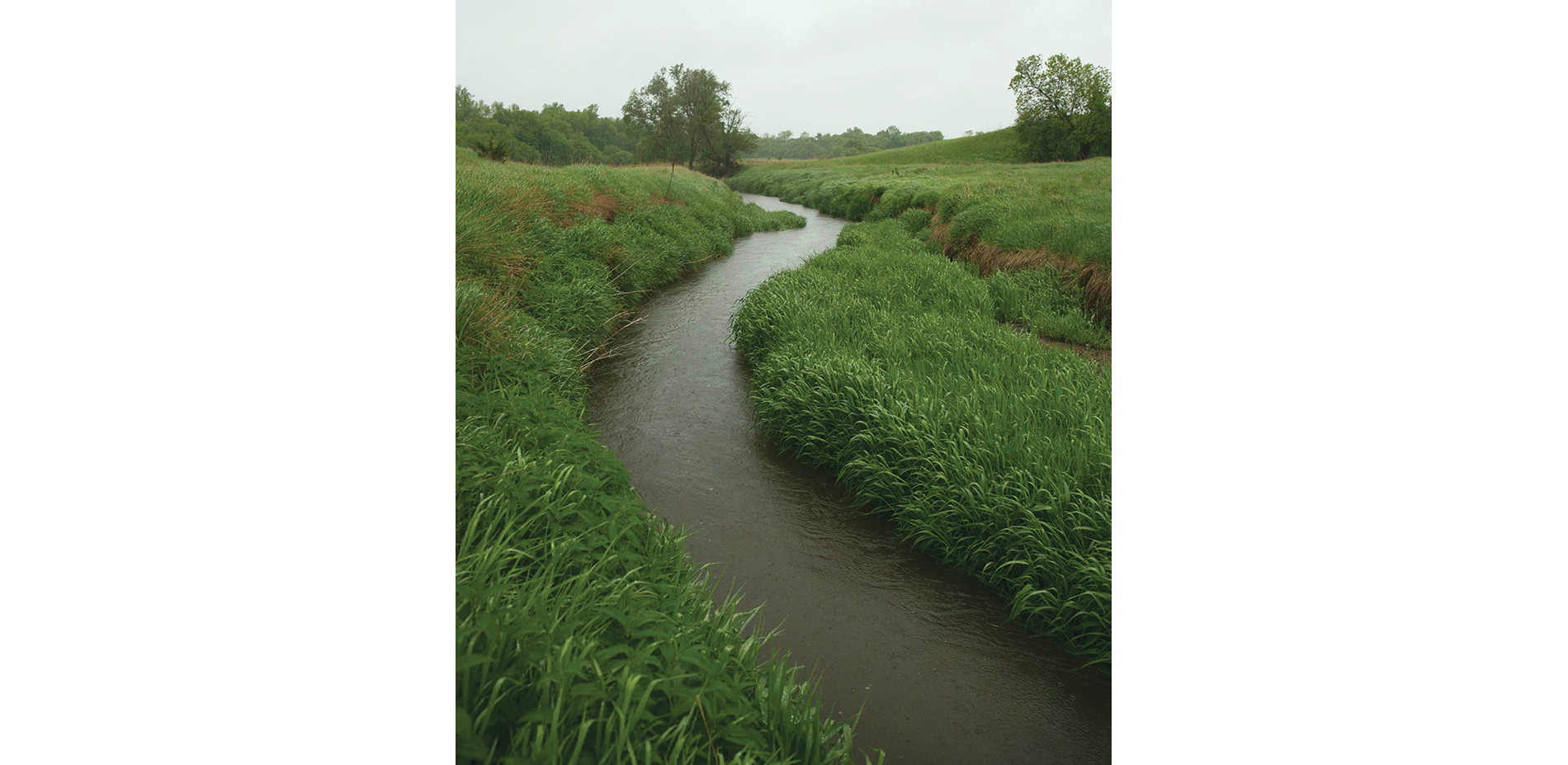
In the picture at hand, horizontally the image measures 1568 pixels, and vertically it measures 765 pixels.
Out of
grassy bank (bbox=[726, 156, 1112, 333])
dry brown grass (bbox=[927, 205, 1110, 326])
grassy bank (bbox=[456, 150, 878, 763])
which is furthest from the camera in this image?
grassy bank (bbox=[726, 156, 1112, 333])

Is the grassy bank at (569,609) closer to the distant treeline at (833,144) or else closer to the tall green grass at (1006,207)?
the tall green grass at (1006,207)

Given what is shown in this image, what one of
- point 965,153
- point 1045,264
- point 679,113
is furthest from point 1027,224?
point 965,153

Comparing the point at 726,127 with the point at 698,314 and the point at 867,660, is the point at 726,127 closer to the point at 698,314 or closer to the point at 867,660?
the point at 698,314

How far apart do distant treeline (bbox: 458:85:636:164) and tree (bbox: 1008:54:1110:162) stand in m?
19.9

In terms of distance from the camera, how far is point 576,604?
229 centimetres

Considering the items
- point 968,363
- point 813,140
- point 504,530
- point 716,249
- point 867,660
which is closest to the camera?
point 504,530

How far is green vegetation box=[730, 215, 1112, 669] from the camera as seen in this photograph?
350 cm

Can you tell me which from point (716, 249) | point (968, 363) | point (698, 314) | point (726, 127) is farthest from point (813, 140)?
point (968, 363)

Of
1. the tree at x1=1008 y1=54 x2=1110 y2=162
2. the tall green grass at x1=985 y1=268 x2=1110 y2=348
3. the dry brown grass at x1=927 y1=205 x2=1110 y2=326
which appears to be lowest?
the tall green grass at x1=985 y1=268 x2=1110 y2=348

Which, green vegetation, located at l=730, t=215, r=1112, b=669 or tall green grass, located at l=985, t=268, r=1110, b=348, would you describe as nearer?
green vegetation, located at l=730, t=215, r=1112, b=669

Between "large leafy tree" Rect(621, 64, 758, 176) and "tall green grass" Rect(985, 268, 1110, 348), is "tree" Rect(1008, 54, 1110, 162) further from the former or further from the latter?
"tall green grass" Rect(985, 268, 1110, 348)

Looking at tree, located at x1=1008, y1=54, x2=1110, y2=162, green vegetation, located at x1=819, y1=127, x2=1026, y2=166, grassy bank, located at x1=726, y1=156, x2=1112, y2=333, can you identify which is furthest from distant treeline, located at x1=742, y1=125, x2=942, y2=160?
grassy bank, located at x1=726, y1=156, x2=1112, y2=333
